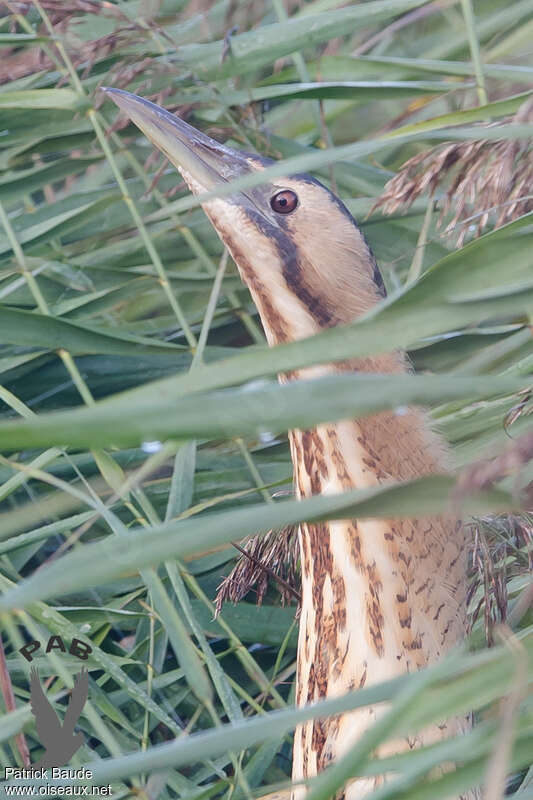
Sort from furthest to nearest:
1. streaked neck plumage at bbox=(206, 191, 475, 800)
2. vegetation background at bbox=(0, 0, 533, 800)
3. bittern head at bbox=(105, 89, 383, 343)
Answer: bittern head at bbox=(105, 89, 383, 343)
streaked neck plumage at bbox=(206, 191, 475, 800)
vegetation background at bbox=(0, 0, 533, 800)

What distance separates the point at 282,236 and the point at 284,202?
0.05 meters

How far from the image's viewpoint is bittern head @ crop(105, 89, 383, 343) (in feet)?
5.12

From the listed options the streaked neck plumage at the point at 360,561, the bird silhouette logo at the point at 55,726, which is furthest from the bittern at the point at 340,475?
the bird silhouette logo at the point at 55,726

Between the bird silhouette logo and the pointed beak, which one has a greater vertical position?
the pointed beak

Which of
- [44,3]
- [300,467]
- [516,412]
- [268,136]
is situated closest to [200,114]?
[268,136]

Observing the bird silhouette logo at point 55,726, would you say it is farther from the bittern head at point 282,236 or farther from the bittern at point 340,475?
the bittern head at point 282,236

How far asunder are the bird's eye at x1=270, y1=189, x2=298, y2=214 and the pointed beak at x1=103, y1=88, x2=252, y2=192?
0.25 feet

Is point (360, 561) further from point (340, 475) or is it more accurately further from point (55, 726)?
point (55, 726)

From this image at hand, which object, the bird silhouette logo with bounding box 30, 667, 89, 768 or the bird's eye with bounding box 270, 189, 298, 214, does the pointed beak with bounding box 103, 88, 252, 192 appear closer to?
the bird's eye with bounding box 270, 189, 298, 214

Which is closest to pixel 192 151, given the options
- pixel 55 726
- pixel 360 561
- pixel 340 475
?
pixel 340 475

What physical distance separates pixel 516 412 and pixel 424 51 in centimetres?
167

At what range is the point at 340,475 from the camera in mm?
1491

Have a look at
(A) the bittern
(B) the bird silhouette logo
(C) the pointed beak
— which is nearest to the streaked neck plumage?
(A) the bittern

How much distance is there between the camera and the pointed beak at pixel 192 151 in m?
1.65
